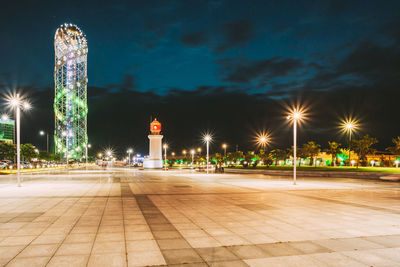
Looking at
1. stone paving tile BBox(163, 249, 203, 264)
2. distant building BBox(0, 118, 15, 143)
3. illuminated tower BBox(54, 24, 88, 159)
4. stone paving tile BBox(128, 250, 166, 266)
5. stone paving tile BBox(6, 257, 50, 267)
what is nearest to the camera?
stone paving tile BBox(6, 257, 50, 267)

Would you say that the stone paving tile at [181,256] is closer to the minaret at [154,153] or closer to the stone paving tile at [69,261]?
the stone paving tile at [69,261]

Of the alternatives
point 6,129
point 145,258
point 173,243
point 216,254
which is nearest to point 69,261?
point 145,258

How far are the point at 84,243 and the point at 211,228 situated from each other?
3370 millimetres

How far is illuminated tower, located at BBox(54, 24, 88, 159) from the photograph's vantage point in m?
95.1

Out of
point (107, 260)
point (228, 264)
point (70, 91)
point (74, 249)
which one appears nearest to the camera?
point (228, 264)

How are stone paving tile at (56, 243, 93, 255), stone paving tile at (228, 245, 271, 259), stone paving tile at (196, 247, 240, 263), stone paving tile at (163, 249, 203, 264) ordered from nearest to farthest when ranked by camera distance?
1. stone paving tile at (163, 249, 203, 264)
2. stone paving tile at (196, 247, 240, 263)
3. stone paving tile at (228, 245, 271, 259)
4. stone paving tile at (56, 243, 93, 255)

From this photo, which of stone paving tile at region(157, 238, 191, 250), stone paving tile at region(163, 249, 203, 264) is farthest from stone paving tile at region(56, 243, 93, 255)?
stone paving tile at region(163, 249, 203, 264)

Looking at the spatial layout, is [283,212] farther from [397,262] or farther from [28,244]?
[28,244]

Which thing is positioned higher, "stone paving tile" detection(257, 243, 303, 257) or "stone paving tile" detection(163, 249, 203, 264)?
"stone paving tile" detection(163, 249, 203, 264)

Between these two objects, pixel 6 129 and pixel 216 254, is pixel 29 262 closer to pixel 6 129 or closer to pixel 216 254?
pixel 216 254

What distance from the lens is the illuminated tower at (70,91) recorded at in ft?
312

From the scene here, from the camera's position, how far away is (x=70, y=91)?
9938 cm

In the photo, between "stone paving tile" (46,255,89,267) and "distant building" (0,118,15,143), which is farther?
"distant building" (0,118,15,143)

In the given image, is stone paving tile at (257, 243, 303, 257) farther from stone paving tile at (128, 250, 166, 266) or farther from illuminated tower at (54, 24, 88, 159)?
illuminated tower at (54, 24, 88, 159)
